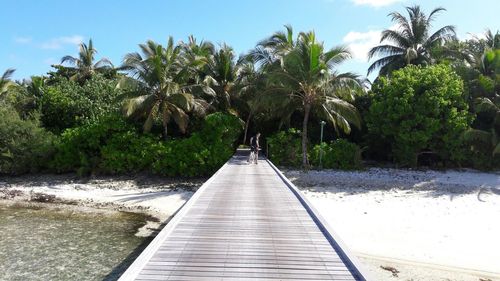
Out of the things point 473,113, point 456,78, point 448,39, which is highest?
point 448,39

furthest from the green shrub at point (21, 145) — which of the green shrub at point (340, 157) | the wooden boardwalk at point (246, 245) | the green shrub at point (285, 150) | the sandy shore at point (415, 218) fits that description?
the wooden boardwalk at point (246, 245)

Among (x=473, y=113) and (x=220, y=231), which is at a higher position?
(x=473, y=113)

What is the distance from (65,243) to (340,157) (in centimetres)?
1349

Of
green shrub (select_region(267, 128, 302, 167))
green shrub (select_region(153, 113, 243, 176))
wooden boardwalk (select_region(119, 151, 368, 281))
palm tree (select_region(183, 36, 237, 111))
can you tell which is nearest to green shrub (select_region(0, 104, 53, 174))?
green shrub (select_region(153, 113, 243, 176))

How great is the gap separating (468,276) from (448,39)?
21670 millimetres

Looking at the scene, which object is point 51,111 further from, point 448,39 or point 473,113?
point 448,39

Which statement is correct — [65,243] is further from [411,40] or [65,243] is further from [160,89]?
[411,40]

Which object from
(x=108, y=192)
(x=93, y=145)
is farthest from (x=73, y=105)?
(x=108, y=192)

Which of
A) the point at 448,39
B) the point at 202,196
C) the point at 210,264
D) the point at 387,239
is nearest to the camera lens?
the point at 210,264

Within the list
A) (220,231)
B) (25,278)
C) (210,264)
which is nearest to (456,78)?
(220,231)

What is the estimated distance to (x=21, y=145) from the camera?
21.1 m

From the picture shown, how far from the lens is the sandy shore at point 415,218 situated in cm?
Answer: 977

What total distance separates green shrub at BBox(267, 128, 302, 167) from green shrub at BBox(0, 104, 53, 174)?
11.8 meters

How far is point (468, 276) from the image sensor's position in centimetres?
909
